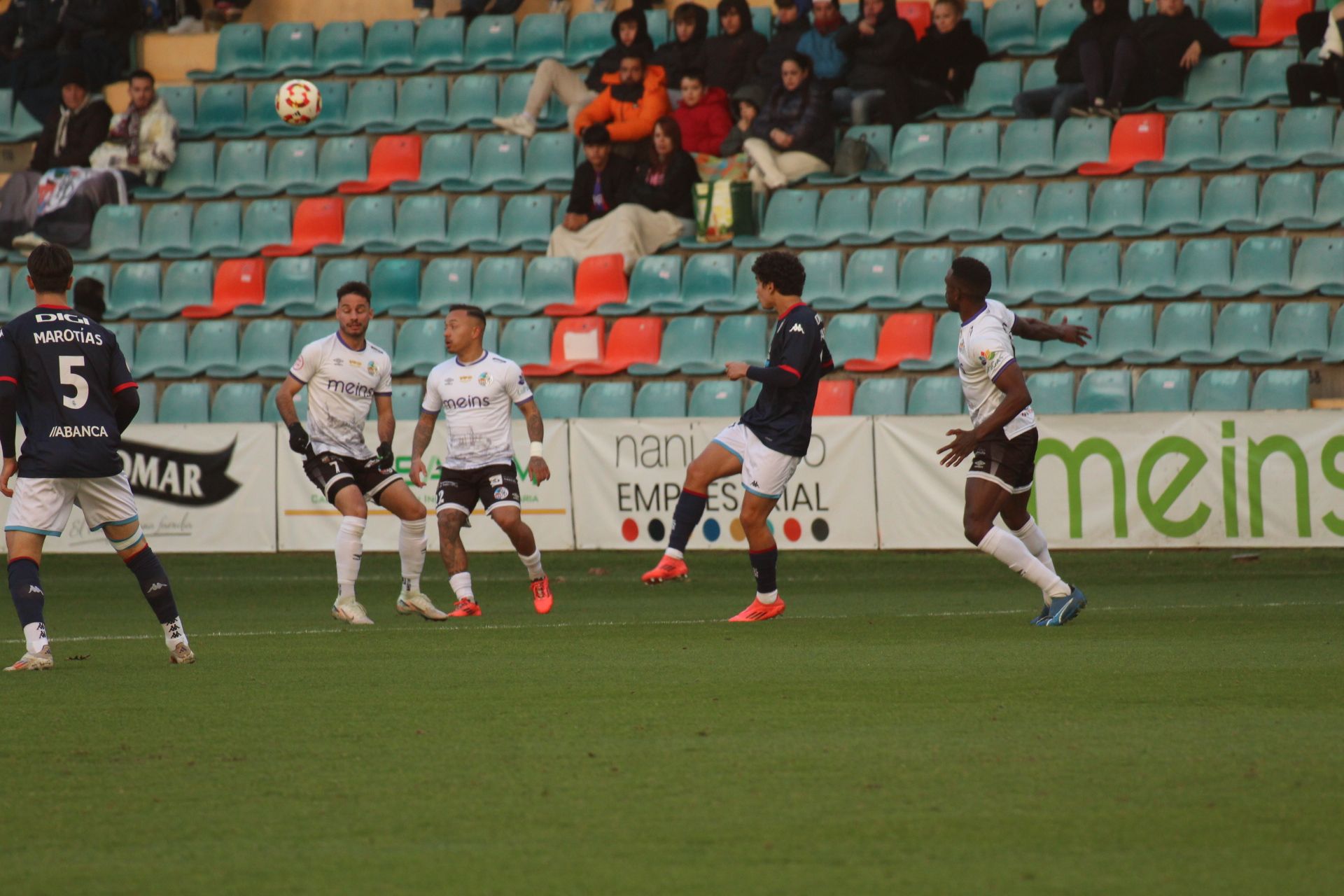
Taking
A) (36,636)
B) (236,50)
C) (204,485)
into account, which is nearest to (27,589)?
(36,636)

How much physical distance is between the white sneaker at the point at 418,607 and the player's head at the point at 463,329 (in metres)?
1.68

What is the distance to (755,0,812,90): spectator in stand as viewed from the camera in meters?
20.2

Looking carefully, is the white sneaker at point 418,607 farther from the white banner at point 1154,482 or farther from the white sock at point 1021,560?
the white banner at point 1154,482

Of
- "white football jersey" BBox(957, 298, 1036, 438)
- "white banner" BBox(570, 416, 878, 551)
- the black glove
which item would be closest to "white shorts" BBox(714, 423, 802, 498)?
"white football jersey" BBox(957, 298, 1036, 438)

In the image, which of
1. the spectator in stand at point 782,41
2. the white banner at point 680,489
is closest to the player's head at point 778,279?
the white banner at point 680,489

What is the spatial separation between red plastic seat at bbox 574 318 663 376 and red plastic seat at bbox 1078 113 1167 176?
16.0 ft

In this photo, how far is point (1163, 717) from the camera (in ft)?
19.9

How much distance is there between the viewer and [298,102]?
20.7 m

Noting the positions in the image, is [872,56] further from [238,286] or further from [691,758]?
[691,758]

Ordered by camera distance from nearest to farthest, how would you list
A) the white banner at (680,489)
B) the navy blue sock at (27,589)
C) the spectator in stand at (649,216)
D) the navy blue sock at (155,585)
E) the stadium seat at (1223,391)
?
1. the navy blue sock at (27,589)
2. the navy blue sock at (155,585)
3. the white banner at (680,489)
4. the stadium seat at (1223,391)
5. the spectator in stand at (649,216)

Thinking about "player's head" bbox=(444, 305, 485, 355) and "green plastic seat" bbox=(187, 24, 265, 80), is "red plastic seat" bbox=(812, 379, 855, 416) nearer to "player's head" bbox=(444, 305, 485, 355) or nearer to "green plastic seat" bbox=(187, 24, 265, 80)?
"player's head" bbox=(444, 305, 485, 355)

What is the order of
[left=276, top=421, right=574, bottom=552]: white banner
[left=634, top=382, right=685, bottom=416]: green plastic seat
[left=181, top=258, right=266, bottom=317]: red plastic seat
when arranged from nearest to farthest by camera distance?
[left=276, top=421, right=574, bottom=552]: white banner → [left=634, top=382, right=685, bottom=416]: green plastic seat → [left=181, top=258, right=266, bottom=317]: red plastic seat

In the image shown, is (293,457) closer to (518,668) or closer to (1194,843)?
(518,668)

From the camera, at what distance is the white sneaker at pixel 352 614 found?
10898 mm
